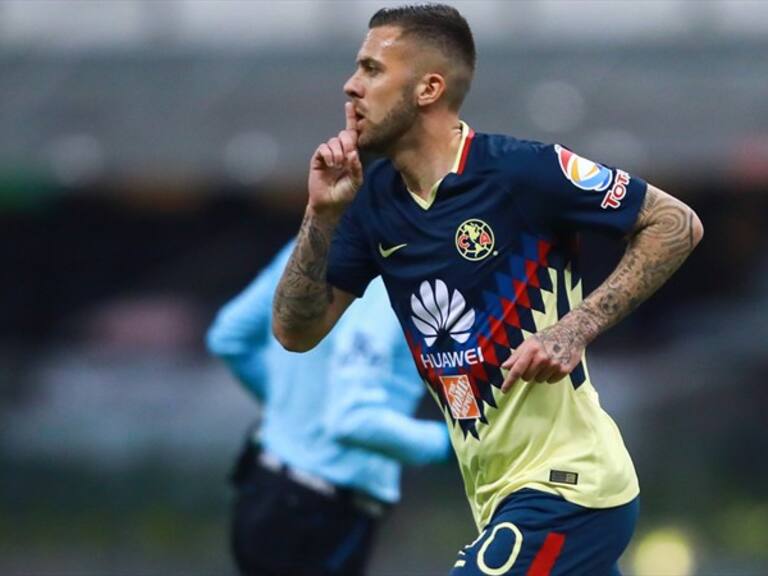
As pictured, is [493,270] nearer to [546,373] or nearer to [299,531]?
[546,373]

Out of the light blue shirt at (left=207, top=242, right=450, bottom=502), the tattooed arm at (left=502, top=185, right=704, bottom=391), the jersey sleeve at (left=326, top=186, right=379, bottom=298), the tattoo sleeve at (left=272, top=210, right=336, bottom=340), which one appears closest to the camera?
the tattooed arm at (left=502, top=185, right=704, bottom=391)

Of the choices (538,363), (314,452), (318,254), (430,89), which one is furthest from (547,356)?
(314,452)

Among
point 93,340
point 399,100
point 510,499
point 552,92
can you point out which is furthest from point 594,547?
point 93,340

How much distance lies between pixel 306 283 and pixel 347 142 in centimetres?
40

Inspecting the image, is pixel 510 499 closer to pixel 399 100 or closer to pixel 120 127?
pixel 399 100

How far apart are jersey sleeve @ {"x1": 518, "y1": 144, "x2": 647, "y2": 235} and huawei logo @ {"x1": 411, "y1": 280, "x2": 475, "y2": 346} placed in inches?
11.3

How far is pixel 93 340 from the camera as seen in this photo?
631 inches

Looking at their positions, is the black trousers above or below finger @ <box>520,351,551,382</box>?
below

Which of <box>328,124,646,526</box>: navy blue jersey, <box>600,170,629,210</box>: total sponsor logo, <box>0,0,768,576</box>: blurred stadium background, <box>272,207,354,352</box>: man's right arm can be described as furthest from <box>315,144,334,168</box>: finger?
<box>0,0,768,576</box>: blurred stadium background

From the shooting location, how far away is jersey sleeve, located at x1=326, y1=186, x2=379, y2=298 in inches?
186

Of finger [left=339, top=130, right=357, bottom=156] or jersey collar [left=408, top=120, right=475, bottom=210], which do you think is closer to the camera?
finger [left=339, top=130, right=357, bottom=156]

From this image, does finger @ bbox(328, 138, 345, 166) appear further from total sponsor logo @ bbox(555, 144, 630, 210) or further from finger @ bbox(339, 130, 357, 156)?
total sponsor logo @ bbox(555, 144, 630, 210)

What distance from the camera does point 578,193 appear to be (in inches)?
173

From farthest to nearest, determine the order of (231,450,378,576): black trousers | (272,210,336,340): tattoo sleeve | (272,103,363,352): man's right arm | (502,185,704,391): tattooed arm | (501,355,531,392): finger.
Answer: (231,450,378,576): black trousers → (272,210,336,340): tattoo sleeve → (272,103,363,352): man's right arm → (502,185,704,391): tattooed arm → (501,355,531,392): finger
